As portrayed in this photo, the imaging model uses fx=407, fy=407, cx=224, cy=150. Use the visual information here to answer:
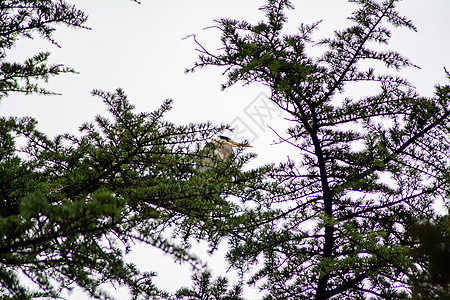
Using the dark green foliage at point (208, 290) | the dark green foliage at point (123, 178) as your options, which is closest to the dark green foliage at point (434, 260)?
the dark green foliage at point (123, 178)

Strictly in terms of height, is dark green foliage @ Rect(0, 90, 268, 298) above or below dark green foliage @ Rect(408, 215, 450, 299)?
above

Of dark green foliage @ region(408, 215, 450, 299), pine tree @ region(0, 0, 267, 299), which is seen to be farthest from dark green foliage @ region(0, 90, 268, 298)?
dark green foliage @ region(408, 215, 450, 299)

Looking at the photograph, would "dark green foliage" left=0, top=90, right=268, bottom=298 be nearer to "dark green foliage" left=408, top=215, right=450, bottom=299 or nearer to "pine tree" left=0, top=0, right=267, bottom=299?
"pine tree" left=0, top=0, right=267, bottom=299

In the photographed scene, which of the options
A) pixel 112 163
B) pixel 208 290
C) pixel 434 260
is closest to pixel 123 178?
pixel 112 163

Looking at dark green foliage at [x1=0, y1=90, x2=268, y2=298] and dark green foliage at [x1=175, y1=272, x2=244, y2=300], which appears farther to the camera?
dark green foliage at [x1=175, y1=272, x2=244, y2=300]

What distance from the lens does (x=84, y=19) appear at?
2674mm

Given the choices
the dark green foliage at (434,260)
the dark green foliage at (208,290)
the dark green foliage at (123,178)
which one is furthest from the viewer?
the dark green foliage at (208,290)

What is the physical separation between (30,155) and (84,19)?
1.16 m

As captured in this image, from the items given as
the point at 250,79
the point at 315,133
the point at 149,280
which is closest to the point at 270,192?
the point at 315,133

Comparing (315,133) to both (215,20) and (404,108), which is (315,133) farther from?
A: (215,20)

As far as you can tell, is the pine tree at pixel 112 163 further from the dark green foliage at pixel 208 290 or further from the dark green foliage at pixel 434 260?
the dark green foliage at pixel 434 260

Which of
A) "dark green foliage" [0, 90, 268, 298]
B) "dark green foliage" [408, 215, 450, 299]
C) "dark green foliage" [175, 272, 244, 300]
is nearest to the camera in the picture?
"dark green foliage" [408, 215, 450, 299]

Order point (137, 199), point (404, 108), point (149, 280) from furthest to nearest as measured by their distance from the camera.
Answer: point (404, 108), point (149, 280), point (137, 199)

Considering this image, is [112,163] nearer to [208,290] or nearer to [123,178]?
[123,178]
